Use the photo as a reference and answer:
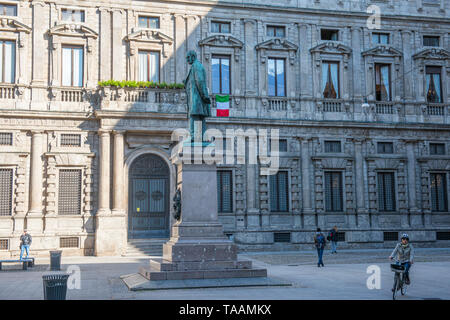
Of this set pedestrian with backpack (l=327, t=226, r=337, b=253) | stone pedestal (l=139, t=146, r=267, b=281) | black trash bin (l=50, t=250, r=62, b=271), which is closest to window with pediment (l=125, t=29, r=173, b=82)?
black trash bin (l=50, t=250, r=62, b=271)

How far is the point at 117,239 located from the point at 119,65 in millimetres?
9947

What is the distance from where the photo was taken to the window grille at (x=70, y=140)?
28812 mm

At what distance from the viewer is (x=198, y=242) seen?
1541 centimetres

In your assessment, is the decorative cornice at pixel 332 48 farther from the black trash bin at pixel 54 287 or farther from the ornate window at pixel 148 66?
the black trash bin at pixel 54 287

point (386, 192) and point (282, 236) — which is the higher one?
point (386, 192)

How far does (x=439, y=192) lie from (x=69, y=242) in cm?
2313

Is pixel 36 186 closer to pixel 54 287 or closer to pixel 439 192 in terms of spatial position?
pixel 54 287

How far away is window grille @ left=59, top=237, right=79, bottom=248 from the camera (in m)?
28.0

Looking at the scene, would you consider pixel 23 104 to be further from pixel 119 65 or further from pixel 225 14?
pixel 225 14

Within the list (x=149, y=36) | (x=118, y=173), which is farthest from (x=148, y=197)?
(x=149, y=36)

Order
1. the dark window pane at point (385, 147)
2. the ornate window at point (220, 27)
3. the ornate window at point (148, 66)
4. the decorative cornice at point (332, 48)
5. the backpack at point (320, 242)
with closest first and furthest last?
the backpack at point (320, 242) → the ornate window at point (148, 66) → the ornate window at point (220, 27) → the decorative cornice at point (332, 48) → the dark window pane at point (385, 147)

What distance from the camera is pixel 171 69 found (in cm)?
3072

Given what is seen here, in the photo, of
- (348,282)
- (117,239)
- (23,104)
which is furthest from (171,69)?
(348,282)

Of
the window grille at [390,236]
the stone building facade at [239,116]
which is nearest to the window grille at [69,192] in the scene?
the stone building facade at [239,116]
